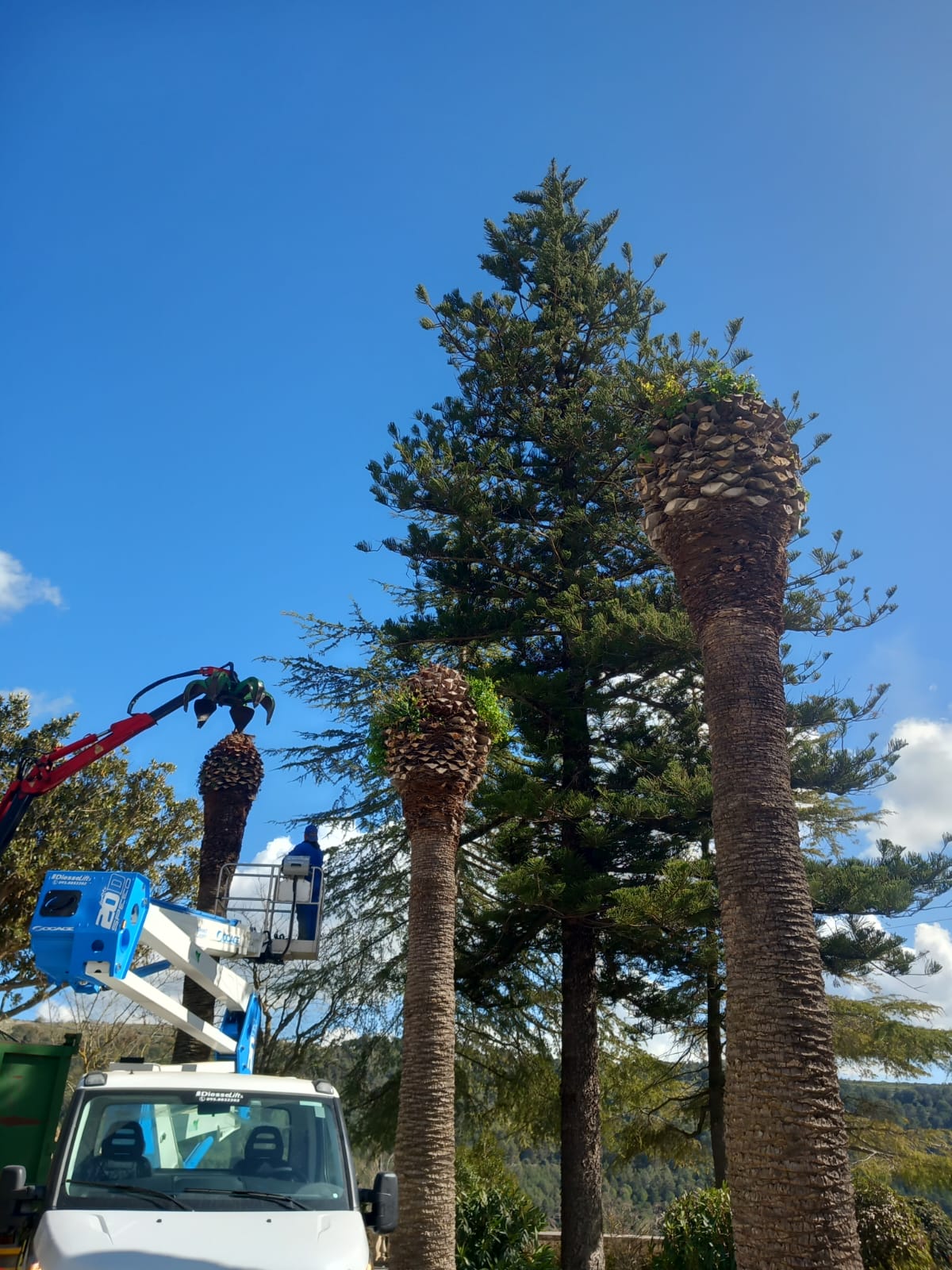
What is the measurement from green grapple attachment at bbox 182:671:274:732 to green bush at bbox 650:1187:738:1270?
10997mm

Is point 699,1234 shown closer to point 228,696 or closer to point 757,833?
point 757,833

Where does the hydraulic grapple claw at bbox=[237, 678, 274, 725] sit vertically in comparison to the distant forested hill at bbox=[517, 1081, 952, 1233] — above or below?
above

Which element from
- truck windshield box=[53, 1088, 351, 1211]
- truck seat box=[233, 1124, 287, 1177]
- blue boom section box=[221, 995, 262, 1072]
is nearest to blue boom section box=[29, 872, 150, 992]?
truck windshield box=[53, 1088, 351, 1211]

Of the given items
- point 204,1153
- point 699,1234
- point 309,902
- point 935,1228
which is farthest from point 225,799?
point 935,1228

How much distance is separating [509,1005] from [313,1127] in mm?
12571

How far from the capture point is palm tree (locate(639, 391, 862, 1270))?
594cm

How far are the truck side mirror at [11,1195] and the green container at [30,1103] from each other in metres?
3.56

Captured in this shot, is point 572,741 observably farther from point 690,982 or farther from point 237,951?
point 237,951

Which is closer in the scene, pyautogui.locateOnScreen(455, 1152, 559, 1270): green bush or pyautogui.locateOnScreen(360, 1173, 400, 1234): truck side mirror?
pyautogui.locateOnScreen(360, 1173, 400, 1234): truck side mirror

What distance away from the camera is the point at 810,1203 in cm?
582

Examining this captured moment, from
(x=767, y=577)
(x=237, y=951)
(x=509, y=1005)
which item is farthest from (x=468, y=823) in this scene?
(x=767, y=577)

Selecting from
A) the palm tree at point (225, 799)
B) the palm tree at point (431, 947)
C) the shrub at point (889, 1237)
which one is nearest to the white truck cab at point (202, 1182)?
the palm tree at point (431, 947)

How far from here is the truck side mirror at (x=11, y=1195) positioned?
5.18 metres

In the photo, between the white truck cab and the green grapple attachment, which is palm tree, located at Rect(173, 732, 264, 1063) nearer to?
the green grapple attachment
